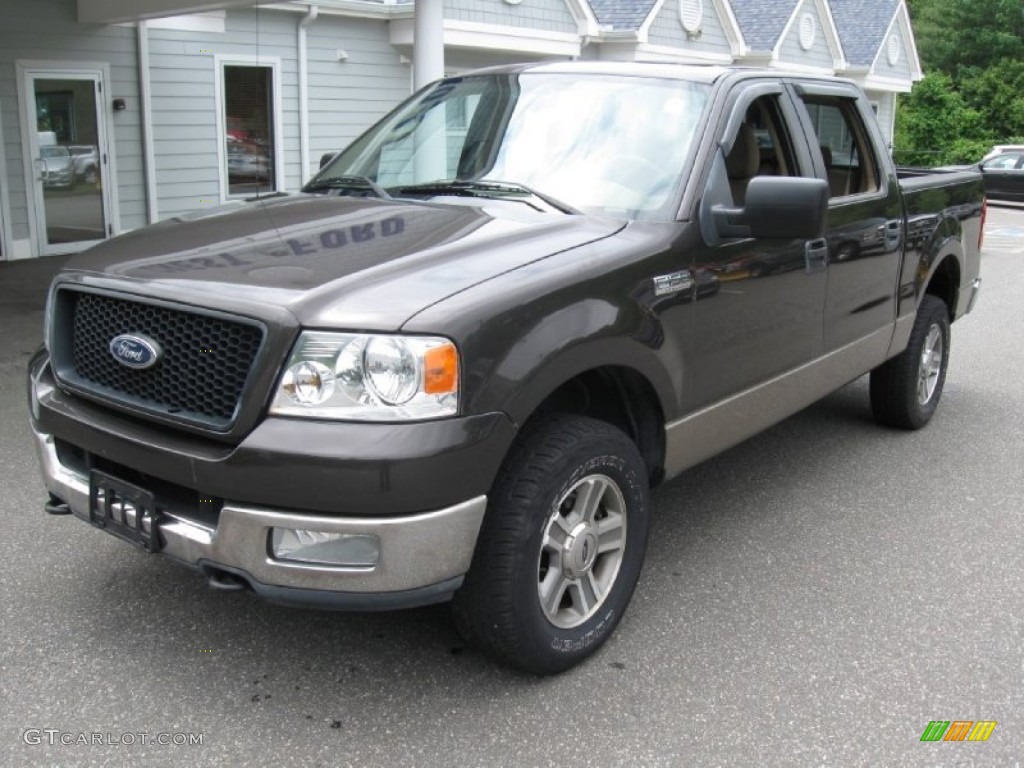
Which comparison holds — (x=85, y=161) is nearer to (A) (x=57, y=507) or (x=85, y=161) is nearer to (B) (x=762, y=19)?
(A) (x=57, y=507)

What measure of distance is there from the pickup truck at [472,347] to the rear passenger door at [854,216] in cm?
4

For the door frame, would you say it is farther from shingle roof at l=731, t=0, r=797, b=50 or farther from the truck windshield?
shingle roof at l=731, t=0, r=797, b=50

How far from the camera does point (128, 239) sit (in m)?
3.65

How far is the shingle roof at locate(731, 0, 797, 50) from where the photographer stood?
24766mm

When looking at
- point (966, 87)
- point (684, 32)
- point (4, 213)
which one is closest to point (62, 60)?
point (4, 213)

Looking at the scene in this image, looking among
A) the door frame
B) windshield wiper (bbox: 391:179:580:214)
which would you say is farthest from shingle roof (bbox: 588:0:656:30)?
windshield wiper (bbox: 391:179:580:214)

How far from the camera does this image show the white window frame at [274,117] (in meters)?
13.8

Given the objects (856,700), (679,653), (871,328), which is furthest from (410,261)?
(871,328)

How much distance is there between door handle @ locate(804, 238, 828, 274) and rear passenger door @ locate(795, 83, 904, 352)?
0.06m

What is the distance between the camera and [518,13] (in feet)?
56.2

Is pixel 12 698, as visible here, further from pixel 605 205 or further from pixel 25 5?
pixel 25 5

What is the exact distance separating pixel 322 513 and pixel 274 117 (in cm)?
1273

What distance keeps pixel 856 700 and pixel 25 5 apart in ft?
39.5

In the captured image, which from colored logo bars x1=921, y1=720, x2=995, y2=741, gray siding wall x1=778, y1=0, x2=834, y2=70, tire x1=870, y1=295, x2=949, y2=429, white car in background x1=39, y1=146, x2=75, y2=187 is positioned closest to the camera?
colored logo bars x1=921, y1=720, x2=995, y2=741
